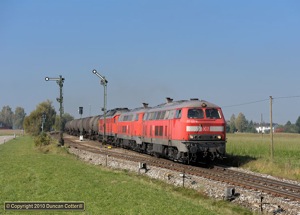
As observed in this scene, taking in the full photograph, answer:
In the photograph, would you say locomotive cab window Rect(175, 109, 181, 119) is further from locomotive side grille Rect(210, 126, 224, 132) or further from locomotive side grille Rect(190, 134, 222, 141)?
locomotive side grille Rect(210, 126, 224, 132)

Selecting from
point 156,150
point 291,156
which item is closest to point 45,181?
point 156,150

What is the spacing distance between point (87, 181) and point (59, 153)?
703 inches

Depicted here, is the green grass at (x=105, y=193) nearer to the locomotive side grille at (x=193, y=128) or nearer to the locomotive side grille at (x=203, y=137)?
the locomotive side grille at (x=203, y=137)

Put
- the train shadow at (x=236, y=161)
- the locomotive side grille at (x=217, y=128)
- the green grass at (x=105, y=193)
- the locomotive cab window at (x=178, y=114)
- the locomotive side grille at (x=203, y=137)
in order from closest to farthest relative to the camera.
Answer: the green grass at (x=105, y=193) < the locomotive side grille at (x=203, y=137) < the locomotive side grille at (x=217, y=128) < the locomotive cab window at (x=178, y=114) < the train shadow at (x=236, y=161)

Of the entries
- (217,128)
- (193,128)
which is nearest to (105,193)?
(193,128)

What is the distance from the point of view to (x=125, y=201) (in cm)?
1291

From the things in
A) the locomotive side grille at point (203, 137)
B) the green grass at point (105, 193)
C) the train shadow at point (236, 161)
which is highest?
the locomotive side grille at point (203, 137)

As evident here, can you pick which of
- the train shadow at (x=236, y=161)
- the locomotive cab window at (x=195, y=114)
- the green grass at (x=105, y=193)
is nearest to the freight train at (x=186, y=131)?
the locomotive cab window at (x=195, y=114)

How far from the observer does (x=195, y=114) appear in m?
22.6

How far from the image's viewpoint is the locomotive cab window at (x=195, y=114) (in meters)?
22.5

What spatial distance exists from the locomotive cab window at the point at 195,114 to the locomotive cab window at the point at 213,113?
36 centimetres

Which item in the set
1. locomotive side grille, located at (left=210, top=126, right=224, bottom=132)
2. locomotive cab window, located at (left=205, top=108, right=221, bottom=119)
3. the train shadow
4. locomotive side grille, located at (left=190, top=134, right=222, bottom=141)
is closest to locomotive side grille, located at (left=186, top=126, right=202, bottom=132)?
locomotive side grille, located at (left=190, top=134, right=222, bottom=141)

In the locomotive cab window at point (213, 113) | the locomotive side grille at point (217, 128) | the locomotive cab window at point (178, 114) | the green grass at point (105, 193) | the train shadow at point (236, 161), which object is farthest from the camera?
the train shadow at point (236, 161)

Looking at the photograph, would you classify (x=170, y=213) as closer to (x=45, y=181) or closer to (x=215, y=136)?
(x=45, y=181)
